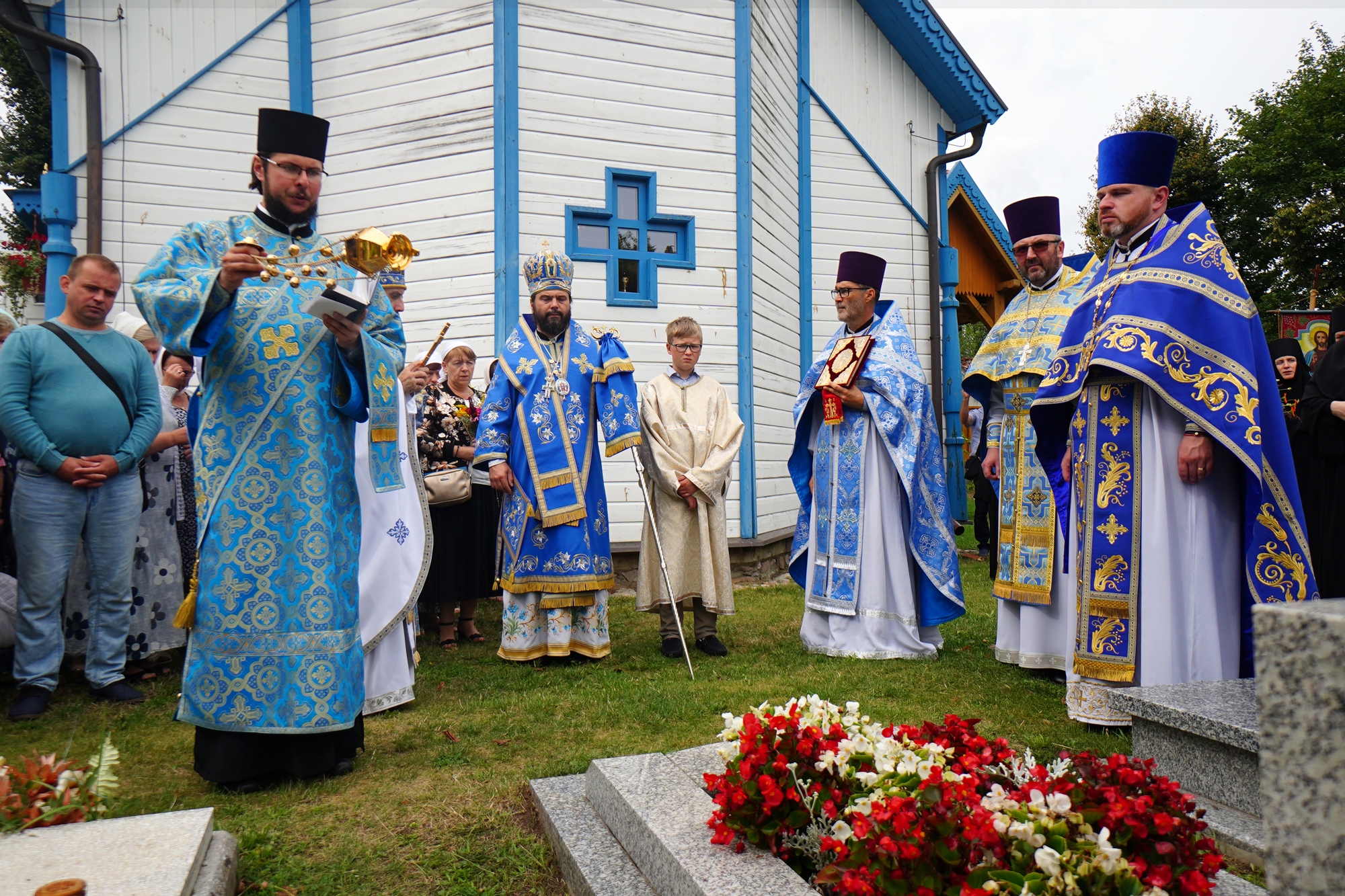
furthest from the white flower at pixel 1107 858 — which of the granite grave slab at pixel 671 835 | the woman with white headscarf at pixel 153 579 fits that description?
the woman with white headscarf at pixel 153 579

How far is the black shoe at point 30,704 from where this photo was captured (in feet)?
15.3

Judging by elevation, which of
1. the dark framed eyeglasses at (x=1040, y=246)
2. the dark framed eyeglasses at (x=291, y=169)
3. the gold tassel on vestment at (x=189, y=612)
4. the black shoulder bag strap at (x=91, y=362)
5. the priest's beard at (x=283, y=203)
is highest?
the dark framed eyeglasses at (x=1040, y=246)

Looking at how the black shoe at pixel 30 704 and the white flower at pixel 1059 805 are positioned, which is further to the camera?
the black shoe at pixel 30 704

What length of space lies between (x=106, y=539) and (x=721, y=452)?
3.76m

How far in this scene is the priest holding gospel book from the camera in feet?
19.4

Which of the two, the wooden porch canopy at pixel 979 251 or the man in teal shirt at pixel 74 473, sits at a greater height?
the wooden porch canopy at pixel 979 251

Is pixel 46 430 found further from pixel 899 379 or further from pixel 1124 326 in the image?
pixel 1124 326

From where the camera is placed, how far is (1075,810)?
200 cm

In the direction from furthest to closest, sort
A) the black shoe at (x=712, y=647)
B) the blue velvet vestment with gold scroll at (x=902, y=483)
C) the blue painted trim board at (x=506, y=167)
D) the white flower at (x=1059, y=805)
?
the blue painted trim board at (x=506, y=167)
the black shoe at (x=712, y=647)
the blue velvet vestment with gold scroll at (x=902, y=483)
the white flower at (x=1059, y=805)

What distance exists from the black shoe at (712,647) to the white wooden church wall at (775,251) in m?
3.30

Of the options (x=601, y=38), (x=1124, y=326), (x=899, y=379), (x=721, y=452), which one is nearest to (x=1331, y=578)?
(x=899, y=379)

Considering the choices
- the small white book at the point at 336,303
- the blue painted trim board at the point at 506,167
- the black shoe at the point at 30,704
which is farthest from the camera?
the blue painted trim board at the point at 506,167

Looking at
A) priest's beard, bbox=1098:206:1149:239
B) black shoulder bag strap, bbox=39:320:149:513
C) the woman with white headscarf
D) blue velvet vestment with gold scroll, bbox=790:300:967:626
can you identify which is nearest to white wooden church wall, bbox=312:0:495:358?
the woman with white headscarf

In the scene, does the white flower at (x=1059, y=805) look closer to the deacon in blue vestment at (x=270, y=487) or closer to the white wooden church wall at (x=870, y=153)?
the deacon in blue vestment at (x=270, y=487)
